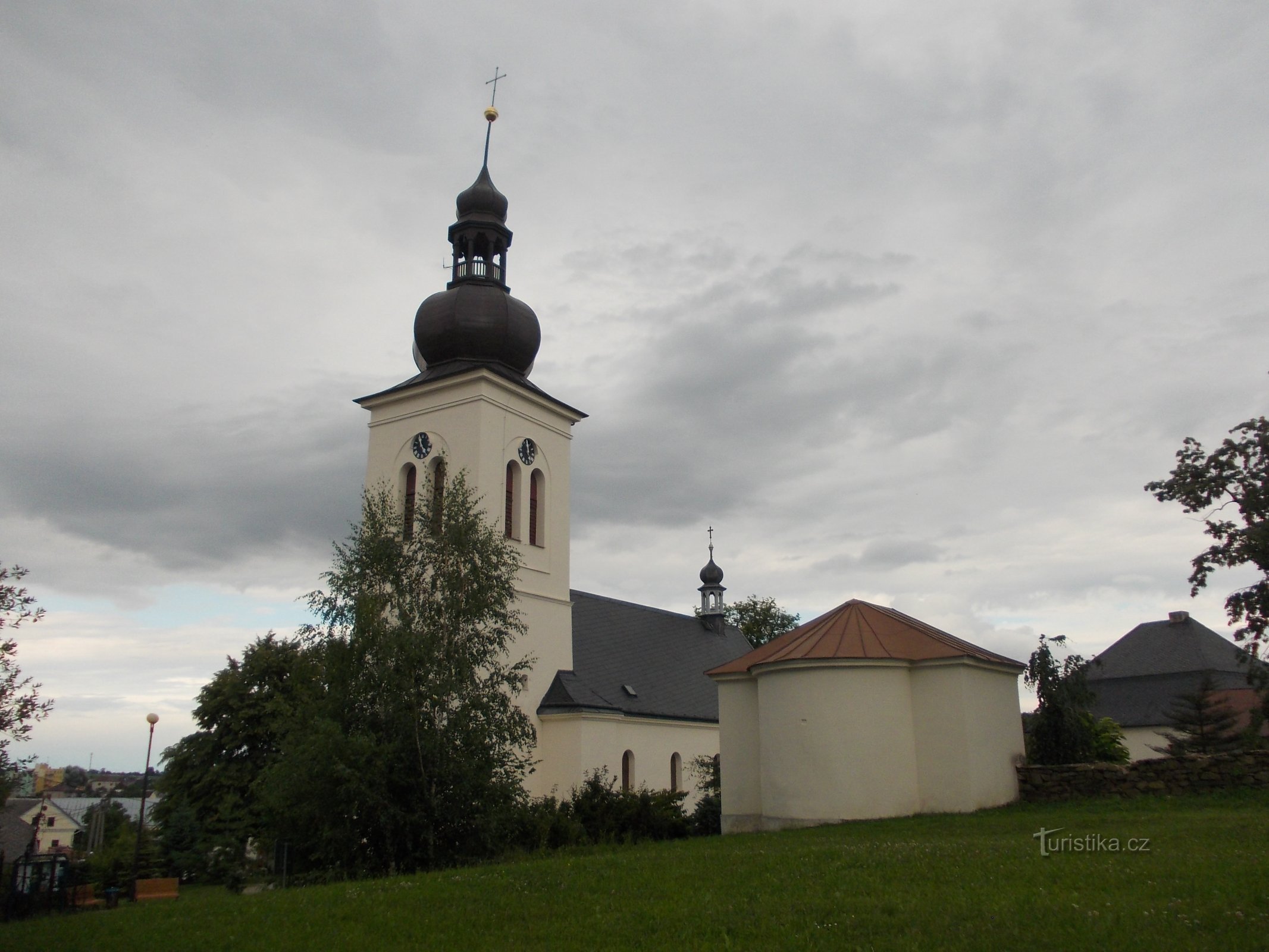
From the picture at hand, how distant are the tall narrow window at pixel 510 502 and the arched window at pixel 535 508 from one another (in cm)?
83

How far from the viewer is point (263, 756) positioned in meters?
35.3

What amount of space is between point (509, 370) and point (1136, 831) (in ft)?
76.3

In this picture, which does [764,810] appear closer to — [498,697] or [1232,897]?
[498,697]

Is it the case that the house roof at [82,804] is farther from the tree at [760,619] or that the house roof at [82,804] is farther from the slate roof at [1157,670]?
the slate roof at [1157,670]

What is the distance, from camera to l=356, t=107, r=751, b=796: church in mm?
30859

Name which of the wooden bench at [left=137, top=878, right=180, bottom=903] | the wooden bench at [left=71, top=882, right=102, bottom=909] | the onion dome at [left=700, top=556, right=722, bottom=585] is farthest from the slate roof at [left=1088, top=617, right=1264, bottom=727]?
the wooden bench at [left=71, top=882, right=102, bottom=909]

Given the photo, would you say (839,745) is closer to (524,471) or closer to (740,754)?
(740,754)

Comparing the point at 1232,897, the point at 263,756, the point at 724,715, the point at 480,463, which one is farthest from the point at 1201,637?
the point at 1232,897

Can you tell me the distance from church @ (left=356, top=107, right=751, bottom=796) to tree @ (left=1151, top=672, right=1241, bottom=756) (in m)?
20.9

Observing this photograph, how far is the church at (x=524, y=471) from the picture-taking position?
3086 cm

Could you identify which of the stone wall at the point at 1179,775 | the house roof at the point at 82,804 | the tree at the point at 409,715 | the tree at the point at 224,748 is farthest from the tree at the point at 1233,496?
the house roof at the point at 82,804

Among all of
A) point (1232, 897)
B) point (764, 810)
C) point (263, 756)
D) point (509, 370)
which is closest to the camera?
point (1232, 897)

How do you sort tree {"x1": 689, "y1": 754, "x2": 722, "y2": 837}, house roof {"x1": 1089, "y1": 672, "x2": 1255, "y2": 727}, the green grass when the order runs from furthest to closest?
house roof {"x1": 1089, "y1": 672, "x2": 1255, "y2": 727}
tree {"x1": 689, "y1": 754, "x2": 722, "y2": 837}
the green grass

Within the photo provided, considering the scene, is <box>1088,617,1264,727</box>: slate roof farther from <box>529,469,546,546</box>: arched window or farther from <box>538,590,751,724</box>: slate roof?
<box>529,469,546,546</box>: arched window
